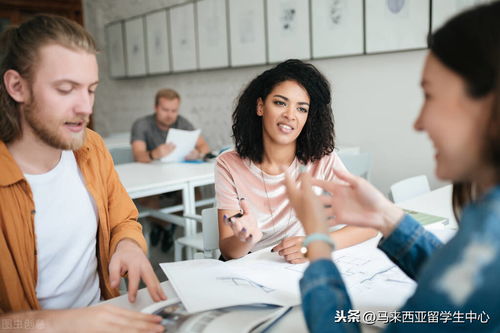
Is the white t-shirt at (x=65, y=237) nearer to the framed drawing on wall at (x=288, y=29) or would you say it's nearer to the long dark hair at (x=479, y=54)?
the long dark hair at (x=479, y=54)

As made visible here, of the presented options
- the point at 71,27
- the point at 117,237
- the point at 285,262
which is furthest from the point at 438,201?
the point at 71,27

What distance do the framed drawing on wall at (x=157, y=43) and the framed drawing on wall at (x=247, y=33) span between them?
40.2 inches

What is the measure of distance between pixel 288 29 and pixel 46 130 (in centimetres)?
283

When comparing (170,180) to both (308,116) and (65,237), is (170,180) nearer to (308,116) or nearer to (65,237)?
(308,116)

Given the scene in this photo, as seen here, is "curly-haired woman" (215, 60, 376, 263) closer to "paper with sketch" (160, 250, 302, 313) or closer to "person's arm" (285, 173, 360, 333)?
"paper with sketch" (160, 250, 302, 313)

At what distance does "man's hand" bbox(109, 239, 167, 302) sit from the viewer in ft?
3.13

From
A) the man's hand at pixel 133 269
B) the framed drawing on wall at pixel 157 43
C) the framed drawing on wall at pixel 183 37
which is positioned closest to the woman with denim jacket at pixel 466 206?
the man's hand at pixel 133 269

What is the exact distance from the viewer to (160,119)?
3.65m

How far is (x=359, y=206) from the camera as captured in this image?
0.90 m

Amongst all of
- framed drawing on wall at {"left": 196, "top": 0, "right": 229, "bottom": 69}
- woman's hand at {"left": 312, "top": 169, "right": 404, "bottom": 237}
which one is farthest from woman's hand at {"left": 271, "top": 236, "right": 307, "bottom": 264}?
framed drawing on wall at {"left": 196, "top": 0, "right": 229, "bottom": 69}

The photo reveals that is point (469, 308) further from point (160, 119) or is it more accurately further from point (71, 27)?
point (160, 119)

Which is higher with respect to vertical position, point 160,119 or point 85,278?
point 160,119

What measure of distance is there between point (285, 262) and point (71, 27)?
0.80 metres

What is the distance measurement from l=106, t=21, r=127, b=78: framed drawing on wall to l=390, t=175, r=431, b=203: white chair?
4187 millimetres
